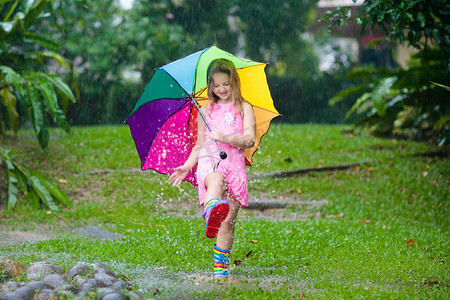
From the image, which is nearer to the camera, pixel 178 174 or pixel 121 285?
pixel 121 285

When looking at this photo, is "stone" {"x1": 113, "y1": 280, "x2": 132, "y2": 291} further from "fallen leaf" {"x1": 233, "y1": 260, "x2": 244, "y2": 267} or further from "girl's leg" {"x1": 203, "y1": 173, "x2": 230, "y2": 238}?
"fallen leaf" {"x1": 233, "y1": 260, "x2": 244, "y2": 267}

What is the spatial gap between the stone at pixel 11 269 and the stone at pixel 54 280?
1.05 ft

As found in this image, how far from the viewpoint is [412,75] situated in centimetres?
905

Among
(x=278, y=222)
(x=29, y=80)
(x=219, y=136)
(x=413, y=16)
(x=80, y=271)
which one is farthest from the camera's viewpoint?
(x=29, y=80)

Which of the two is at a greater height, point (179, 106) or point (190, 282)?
point (179, 106)

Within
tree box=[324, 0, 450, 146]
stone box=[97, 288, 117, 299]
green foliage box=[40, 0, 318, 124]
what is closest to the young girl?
stone box=[97, 288, 117, 299]

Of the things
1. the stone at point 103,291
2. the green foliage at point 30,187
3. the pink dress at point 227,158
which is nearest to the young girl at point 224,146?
the pink dress at point 227,158

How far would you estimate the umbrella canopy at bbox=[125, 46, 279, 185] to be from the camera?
439cm

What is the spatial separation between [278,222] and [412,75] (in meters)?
4.02

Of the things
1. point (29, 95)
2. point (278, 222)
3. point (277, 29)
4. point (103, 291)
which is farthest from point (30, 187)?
point (277, 29)

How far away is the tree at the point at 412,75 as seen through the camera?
19.6ft

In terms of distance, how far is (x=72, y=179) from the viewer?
8.93 m

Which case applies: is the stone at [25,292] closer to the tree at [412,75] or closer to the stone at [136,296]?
the stone at [136,296]

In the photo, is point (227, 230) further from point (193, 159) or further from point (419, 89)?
point (419, 89)
